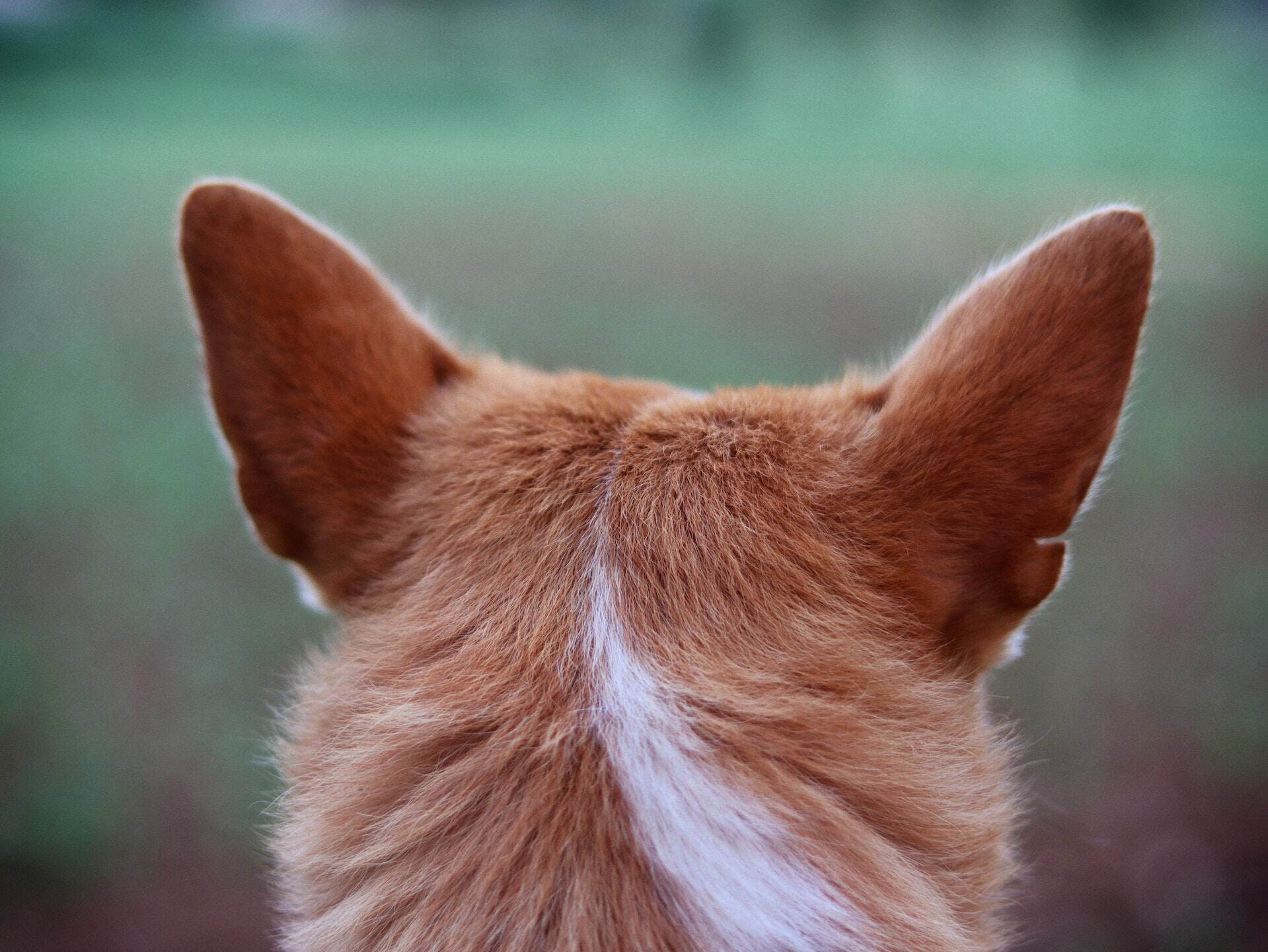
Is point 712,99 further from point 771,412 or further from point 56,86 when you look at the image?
point 771,412

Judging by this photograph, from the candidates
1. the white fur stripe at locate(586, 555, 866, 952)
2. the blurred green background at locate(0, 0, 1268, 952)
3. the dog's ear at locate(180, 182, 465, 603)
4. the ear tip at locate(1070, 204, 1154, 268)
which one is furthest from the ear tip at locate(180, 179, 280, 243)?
the blurred green background at locate(0, 0, 1268, 952)

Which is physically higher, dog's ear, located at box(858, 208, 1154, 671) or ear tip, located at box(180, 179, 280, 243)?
ear tip, located at box(180, 179, 280, 243)

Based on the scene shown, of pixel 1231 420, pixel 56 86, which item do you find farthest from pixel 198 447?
pixel 1231 420

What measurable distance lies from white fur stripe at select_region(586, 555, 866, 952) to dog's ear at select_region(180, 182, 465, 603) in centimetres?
54

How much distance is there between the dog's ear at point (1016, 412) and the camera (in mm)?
1083

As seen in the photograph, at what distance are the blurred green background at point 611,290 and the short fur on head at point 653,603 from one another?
2.20 metres

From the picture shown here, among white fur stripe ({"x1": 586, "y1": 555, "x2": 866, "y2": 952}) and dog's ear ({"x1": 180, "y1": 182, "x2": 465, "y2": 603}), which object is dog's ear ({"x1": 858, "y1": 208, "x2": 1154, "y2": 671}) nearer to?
white fur stripe ({"x1": 586, "y1": 555, "x2": 866, "y2": 952})

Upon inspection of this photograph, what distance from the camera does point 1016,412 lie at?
1.09m

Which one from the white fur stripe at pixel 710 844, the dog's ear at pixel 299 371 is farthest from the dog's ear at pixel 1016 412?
the dog's ear at pixel 299 371

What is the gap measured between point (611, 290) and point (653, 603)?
4.00 meters

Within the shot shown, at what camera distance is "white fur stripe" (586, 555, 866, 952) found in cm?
90

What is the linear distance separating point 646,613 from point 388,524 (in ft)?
1.46

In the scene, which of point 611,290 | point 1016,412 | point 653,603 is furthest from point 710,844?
point 611,290

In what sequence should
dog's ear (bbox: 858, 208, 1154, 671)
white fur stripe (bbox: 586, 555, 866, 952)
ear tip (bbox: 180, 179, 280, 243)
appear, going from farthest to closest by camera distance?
ear tip (bbox: 180, 179, 280, 243) → dog's ear (bbox: 858, 208, 1154, 671) → white fur stripe (bbox: 586, 555, 866, 952)
